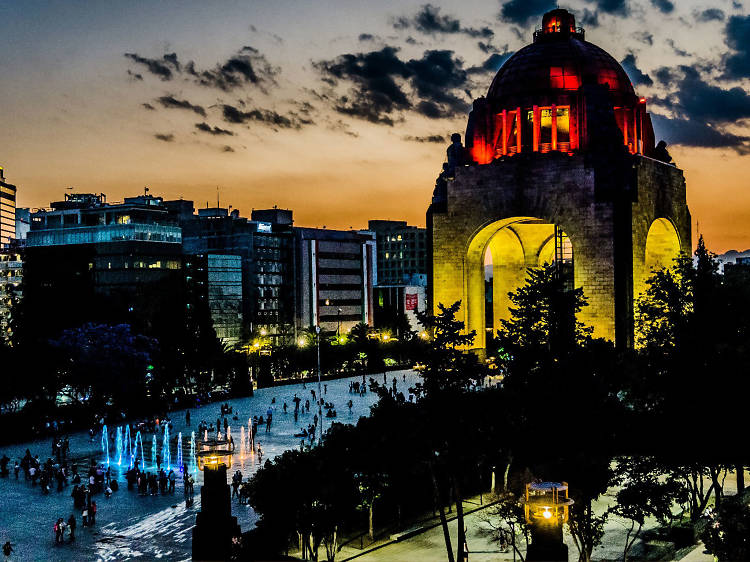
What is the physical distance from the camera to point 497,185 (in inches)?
2206

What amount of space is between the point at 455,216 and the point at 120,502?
100 feet

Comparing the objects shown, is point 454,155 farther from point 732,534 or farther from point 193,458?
point 732,534

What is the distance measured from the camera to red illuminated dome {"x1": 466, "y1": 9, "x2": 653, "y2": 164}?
178ft

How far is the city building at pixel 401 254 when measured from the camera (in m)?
162

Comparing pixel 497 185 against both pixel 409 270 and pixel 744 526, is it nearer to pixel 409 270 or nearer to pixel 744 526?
pixel 744 526

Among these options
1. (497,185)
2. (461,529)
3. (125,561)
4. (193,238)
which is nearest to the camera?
(461,529)

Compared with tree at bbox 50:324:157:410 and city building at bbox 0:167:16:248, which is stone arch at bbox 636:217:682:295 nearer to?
tree at bbox 50:324:157:410

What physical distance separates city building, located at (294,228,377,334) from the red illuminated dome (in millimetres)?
51520

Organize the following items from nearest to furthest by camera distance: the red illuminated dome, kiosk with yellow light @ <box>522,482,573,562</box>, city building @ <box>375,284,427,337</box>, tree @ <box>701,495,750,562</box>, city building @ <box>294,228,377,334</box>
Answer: kiosk with yellow light @ <box>522,482,573,562</box>, tree @ <box>701,495,750,562</box>, the red illuminated dome, city building @ <box>294,228,377,334</box>, city building @ <box>375,284,427,337</box>

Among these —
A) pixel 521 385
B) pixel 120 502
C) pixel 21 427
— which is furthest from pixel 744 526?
pixel 21 427

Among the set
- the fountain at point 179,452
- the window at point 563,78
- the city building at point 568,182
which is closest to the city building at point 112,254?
the fountain at point 179,452

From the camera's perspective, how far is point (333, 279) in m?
112

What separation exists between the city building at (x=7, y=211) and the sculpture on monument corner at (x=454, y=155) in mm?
138901

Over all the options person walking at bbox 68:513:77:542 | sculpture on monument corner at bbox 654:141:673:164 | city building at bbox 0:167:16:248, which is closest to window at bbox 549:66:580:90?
sculpture on monument corner at bbox 654:141:673:164
